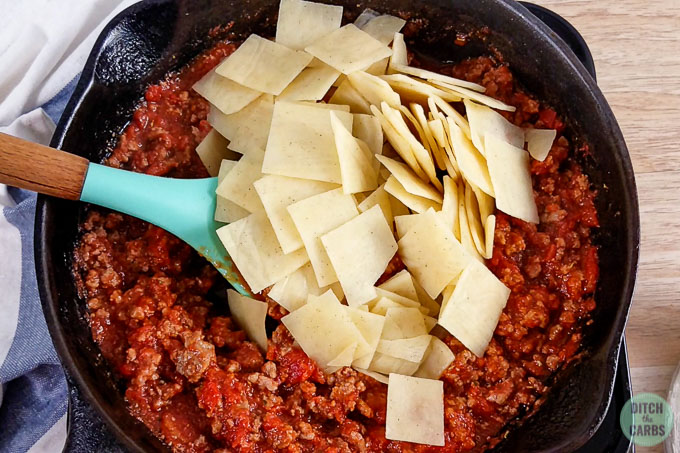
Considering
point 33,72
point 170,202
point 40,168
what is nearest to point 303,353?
point 170,202

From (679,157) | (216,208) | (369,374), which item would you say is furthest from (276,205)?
(679,157)

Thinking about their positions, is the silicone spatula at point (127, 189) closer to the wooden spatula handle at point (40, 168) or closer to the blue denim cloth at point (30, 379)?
the wooden spatula handle at point (40, 168)

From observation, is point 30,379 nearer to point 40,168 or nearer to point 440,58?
point 40,168

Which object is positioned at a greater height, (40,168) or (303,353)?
(40,168)

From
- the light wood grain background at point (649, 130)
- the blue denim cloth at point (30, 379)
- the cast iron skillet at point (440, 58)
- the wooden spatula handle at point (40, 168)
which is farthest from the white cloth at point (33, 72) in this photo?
the light wood grain background at point (649, 130)

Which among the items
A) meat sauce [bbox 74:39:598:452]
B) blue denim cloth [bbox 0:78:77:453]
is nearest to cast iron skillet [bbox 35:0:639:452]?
meat sauce [bbox 74:39:598:452]

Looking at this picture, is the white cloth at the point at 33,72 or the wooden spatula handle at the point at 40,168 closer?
the wooden spatula handle at the point at 40,168
